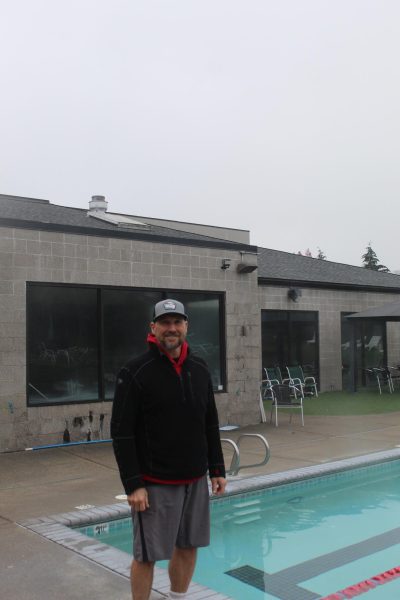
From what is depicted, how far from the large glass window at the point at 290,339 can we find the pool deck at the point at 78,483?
12.0 feet

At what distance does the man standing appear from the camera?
315 centimetres

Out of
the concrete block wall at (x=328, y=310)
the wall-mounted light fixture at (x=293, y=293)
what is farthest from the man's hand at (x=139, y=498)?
the wall-mounted light fixture at (x=293, y=293)

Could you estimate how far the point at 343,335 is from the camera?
17.7 m

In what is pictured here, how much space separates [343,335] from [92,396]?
985 centimetres

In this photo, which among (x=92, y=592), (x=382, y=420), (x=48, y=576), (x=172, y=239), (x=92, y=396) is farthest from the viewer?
(x=382, y=420)

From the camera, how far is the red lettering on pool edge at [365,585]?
424 centimetres

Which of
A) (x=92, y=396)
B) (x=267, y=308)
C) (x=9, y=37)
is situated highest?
(x=9, y=37)

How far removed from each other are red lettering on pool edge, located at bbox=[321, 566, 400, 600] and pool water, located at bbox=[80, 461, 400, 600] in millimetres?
47

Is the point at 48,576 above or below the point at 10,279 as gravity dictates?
below

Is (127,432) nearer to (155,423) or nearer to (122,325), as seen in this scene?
(155,423)

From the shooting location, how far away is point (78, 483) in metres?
6.81

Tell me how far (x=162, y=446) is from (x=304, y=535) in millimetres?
3167

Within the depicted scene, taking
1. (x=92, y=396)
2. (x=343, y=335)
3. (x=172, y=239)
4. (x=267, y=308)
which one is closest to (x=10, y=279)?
(x=92, y=396)

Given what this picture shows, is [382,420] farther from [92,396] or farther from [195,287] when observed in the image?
[92,396]
